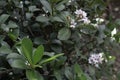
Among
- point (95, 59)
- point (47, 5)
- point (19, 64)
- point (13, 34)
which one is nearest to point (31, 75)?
point (19, 64)

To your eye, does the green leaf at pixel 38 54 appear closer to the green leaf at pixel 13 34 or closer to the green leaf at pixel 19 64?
the green leaf at pixel 19 64

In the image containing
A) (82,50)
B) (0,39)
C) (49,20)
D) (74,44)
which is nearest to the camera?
(0,39)

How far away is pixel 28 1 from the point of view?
1483 millimetres

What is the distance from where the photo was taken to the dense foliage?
1.19 metres

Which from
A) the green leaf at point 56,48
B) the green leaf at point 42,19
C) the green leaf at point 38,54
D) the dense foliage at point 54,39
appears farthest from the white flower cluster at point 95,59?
the green leaf at point 38,54

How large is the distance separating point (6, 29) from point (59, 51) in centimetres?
28

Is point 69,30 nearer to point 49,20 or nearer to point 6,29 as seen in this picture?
point 49,20

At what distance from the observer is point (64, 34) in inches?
51.0

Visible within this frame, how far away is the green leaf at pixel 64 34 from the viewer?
4.27 feet

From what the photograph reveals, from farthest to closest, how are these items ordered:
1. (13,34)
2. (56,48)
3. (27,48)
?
(56,48)
(13,34)
(27,48)

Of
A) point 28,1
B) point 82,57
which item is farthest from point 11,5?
point 82,57

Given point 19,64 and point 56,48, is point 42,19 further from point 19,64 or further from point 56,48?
point 19,64

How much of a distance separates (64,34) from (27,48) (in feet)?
0.92

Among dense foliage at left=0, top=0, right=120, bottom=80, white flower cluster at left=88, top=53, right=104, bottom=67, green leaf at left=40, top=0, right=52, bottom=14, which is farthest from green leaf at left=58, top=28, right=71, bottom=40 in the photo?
white flower cluster at left=88, top=53, right=104, bottom=67
